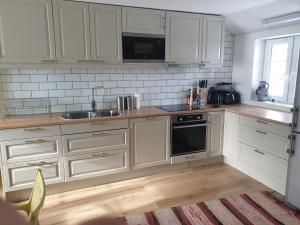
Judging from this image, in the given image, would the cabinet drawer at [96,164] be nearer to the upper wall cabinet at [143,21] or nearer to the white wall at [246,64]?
the upper wall cabinet at [143,21]

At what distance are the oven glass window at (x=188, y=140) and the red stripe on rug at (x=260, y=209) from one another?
35.2 inches

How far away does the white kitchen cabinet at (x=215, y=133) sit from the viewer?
11.0 ft

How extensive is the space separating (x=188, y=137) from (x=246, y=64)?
1550 millimetres

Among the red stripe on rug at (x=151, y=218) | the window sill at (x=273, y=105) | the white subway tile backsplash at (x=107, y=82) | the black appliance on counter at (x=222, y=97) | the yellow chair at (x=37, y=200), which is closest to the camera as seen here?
the yellow chair at (x=37, y=200)

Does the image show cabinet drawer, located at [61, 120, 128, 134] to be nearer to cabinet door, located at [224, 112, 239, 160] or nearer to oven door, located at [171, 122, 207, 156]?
oven door, located at [171, 122, 207, 156]

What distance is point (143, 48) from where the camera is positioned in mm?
2998

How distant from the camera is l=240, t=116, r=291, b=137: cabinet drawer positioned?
8.32 ft

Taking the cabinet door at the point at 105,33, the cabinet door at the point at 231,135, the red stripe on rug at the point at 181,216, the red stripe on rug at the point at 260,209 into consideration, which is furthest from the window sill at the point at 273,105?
the cabinet door at the point at 105,33

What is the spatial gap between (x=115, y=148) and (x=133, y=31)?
147cm

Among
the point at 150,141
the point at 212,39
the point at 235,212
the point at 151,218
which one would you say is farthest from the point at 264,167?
the point at 212,39

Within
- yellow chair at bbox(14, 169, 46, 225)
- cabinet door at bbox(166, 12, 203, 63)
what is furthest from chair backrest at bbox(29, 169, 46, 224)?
cabinet door at bbox(166, 12, 203, 63)

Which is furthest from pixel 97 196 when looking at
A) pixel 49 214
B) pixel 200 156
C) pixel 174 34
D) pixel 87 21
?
pixel 174 34

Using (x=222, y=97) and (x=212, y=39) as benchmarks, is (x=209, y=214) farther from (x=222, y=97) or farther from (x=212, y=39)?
(x=212, y=39)

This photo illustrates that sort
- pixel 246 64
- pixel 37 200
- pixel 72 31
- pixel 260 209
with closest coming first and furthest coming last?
1. pixel 37 200
2. pixel 260 209
3. pixel 72 31
4. pixel 246 64
